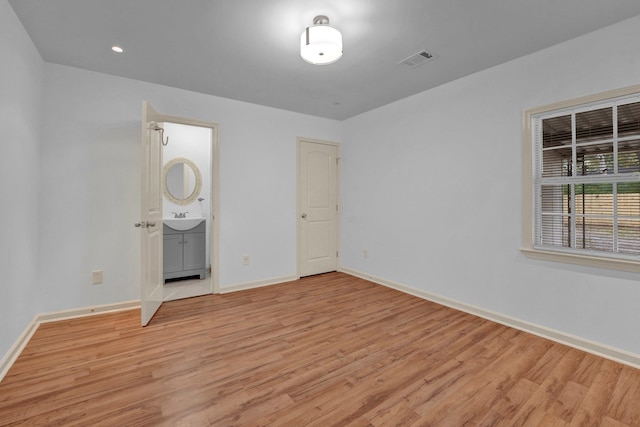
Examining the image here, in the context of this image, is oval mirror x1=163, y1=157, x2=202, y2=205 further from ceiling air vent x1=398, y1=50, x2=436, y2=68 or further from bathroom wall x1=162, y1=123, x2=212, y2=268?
ceiling air vent x1=398, y1=50, x2=436, y2=68

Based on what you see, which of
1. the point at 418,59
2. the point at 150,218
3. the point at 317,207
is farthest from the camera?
the point at 317,207

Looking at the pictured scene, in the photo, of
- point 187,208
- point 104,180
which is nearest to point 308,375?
point 104,180

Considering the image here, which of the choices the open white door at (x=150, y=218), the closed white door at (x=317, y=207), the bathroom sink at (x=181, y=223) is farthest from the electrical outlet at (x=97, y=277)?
the closed white door at (x=317, y=207)

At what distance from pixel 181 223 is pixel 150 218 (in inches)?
53.1

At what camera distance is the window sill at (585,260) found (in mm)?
2133

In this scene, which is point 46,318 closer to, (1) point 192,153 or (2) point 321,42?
(1) point 192,153

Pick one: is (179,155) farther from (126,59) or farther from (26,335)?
(26,335)

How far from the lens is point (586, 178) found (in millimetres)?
2389

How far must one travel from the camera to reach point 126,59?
274 centimetres

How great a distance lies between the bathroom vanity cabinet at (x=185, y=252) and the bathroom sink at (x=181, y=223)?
0.04 m

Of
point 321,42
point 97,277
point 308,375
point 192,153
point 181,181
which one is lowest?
point 308,375

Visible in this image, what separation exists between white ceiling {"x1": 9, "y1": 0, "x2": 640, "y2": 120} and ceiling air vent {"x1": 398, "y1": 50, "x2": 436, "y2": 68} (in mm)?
68

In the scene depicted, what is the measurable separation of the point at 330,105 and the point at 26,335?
4.06 m

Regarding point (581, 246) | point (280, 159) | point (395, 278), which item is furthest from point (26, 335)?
point (581, 246)
